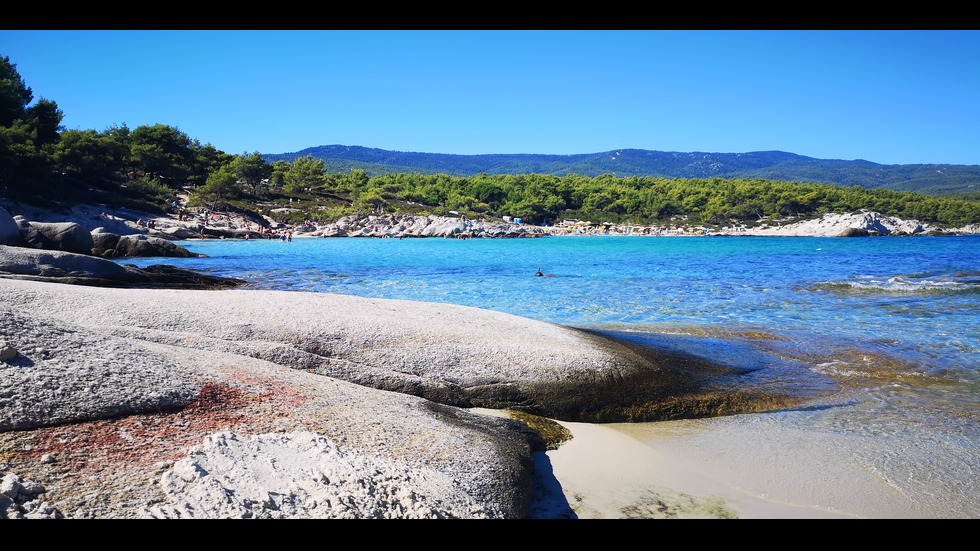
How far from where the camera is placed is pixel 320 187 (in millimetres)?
115062

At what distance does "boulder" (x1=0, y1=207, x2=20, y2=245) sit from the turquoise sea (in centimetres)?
825

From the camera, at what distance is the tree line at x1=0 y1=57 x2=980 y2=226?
181 feet

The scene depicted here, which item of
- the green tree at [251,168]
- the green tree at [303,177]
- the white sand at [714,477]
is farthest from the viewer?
the green tree at [303,177]

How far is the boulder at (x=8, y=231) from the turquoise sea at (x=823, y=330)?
27.1ft

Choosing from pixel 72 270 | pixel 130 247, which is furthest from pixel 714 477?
pixel 130 247

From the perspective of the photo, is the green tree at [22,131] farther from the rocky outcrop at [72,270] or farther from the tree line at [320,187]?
the rocky outcrop at [72,270]

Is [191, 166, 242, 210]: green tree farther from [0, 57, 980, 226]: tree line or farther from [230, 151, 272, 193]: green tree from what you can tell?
[230, 151, 272, 193]: green tree

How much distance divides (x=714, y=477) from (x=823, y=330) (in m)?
10.2

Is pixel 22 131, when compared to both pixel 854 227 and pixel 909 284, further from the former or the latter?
pixel 854 227

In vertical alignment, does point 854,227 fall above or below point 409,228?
above

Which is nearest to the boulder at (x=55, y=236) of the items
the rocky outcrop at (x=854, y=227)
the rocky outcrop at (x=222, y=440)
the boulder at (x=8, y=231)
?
the boulder at (x=8, y=231)

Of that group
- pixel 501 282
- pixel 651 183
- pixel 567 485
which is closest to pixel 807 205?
pixel 651 183

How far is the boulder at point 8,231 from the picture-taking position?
78.2ft
